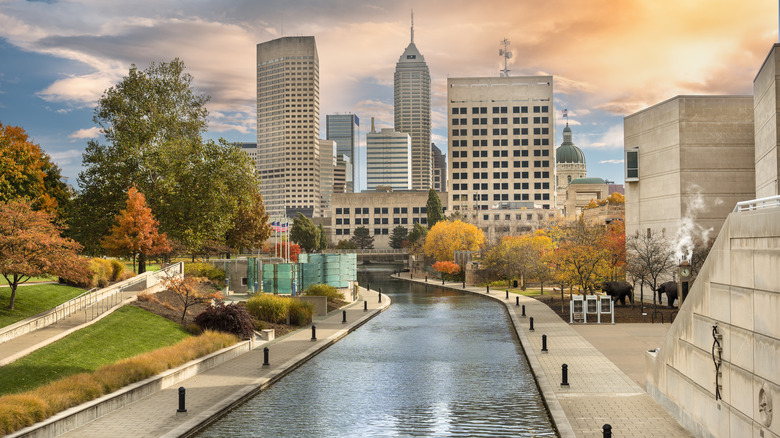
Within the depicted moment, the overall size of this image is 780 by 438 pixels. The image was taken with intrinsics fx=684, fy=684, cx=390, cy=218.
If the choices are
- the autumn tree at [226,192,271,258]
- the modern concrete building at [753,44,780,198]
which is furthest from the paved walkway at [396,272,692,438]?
the autumn tree at [226,192,271,258]

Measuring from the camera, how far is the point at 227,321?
3192 centimetres

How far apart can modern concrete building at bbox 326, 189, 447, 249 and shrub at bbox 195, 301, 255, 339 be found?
161 m

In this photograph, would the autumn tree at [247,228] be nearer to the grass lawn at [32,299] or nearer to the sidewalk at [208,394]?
the grass lawn at [32,299]

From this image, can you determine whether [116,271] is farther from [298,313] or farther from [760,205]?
[760,205]

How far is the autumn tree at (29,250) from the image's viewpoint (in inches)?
1097

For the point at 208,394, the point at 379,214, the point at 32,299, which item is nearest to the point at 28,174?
the point at 32,299

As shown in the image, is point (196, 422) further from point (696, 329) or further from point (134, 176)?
point (134, 176)

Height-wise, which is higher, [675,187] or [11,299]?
[675,187]

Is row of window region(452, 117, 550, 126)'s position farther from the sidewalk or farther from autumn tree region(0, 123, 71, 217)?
the sidewalk

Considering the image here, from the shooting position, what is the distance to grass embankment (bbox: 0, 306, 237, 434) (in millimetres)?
17094

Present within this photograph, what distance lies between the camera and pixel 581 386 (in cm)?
2208

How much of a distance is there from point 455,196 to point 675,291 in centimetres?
15045

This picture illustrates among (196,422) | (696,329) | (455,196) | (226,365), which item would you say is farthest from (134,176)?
(455,196)

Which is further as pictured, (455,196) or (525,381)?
(455,196)
